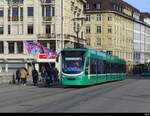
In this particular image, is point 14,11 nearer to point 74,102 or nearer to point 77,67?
point 77,67

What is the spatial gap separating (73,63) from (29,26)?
49673 mm

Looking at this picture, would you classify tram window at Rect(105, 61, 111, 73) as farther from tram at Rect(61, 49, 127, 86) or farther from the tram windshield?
the tram windshield

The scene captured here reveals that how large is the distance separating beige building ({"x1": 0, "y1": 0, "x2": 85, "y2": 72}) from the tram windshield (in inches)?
1845

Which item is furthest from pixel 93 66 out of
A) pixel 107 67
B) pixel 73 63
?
pixel 107 67

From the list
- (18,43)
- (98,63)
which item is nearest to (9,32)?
(18,43)

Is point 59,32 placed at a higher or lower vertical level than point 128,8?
lower

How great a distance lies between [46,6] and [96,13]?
3183cm

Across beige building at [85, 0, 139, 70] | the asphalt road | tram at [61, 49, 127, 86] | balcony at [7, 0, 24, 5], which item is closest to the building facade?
beige building at [85, 0, 139, 70]

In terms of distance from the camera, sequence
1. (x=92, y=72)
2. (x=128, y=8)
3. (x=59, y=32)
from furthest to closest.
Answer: (x=128, y=8)
(x=59, y=32)
(x=92, y=72)

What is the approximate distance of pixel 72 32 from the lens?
277ft

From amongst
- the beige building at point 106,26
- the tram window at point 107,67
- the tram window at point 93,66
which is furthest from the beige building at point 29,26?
the tram window at point 93,66

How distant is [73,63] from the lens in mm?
32781

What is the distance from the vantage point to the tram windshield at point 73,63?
32719mm

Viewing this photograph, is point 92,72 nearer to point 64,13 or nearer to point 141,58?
point 64,13
